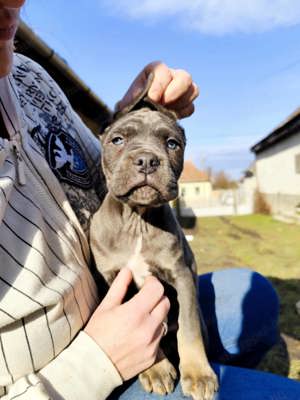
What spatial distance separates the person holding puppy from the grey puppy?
0.11m

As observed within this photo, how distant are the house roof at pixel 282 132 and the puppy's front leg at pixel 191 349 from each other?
16814 mm

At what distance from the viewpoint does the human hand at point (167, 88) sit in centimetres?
226

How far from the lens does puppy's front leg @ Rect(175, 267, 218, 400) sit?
1705 mm

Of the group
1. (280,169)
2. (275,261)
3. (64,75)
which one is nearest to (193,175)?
(280,169)

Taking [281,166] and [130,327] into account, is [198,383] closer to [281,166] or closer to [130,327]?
[130,327]

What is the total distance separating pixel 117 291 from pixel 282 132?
64.3ft

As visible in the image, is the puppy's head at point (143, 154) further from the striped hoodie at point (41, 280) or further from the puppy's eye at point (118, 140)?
the striped hoodie at point (41, 280)

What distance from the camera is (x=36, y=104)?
2232 millimetres

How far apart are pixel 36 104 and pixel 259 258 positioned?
778cm

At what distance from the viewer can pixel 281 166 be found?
20.8m

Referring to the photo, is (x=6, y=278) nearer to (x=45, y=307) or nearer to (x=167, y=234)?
(x=45, y=307)

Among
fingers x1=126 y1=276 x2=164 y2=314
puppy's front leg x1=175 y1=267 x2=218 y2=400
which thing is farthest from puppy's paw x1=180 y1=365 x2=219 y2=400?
fingers x1=126 y1=276 x2=164 y2=314

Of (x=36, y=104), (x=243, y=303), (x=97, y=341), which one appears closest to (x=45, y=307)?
(x=97, y=341)

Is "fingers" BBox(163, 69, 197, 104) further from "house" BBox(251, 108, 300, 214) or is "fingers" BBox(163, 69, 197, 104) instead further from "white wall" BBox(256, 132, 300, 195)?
"white wall" BBox(256, 132, 300, 195)
